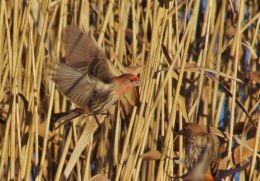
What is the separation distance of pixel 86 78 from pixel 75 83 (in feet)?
0.17

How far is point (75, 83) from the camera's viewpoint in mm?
2520

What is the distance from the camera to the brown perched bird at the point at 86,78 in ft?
8.07

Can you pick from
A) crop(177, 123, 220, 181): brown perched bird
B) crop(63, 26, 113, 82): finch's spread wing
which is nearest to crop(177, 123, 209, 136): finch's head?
crop(177, 123, 220, 181): brown perched bird

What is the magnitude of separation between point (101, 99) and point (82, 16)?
315 millimetres

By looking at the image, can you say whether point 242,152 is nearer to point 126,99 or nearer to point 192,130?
point 192,130

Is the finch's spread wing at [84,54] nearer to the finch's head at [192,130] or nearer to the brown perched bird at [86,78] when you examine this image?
the brown perched bird at [86,78]

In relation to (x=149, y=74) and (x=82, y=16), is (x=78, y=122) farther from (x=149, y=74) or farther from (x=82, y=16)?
(x=149, y=74)

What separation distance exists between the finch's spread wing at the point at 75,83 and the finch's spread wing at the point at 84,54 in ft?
0.11

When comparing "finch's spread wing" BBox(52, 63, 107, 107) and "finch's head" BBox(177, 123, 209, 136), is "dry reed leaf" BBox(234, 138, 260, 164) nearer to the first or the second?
"finch's head" BBox(177, 123, 209, 136)

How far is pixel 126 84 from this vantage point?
2.53 meters

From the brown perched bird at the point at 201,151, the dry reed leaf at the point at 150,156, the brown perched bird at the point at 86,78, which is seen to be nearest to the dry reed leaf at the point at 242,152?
the brown perched bird at the point at 201,151

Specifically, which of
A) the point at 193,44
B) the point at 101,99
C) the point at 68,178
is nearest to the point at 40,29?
the point at 101,99

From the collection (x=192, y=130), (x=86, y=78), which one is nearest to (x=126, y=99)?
(x=86, y=78)

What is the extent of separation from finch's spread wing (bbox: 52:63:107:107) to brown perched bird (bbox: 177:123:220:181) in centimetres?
36
